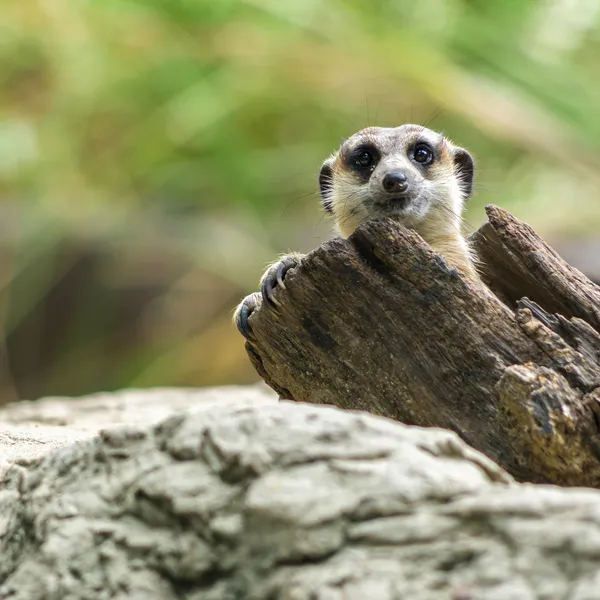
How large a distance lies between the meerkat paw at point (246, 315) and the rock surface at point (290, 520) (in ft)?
3.04

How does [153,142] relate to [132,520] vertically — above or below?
below

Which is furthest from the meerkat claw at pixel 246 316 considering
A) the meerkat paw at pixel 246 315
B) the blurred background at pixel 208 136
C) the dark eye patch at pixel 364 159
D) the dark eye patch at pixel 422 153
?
the blurred background at pixel 208 136

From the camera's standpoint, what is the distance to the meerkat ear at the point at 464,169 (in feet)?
12.9

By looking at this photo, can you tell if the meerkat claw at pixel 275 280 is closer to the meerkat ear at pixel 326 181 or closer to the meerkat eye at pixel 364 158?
the meerkat eye at pixel 364 158

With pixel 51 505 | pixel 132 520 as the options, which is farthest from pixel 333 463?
pixel 51 505

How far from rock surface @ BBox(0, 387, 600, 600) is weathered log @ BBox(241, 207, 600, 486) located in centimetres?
49

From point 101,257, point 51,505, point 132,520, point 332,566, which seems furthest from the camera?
point 101,257

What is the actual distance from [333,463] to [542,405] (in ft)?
2.24

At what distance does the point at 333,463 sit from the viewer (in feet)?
4.89

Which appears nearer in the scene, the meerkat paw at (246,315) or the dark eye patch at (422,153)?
the meerkat paw at (246,315)

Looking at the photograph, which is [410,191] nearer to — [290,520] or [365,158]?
[365,158]

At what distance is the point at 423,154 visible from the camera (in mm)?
3604

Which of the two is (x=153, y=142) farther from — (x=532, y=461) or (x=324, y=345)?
(x=532, y=461)

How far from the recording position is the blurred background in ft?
20.8
